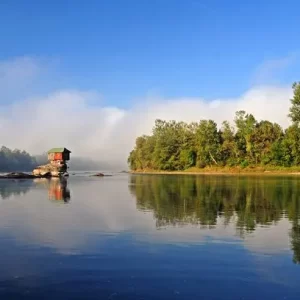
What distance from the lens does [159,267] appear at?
16.4 meters

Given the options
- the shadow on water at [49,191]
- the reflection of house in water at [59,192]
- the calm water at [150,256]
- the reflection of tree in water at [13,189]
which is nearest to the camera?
the calm water at [150,256]

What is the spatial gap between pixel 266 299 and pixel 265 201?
33.1m

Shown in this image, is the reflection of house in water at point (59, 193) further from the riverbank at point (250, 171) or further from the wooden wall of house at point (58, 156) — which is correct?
the riverbank at point (250, 171)

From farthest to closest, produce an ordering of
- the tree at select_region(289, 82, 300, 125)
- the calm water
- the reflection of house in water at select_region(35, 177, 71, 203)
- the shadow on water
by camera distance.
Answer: the tree at select_region(289, 82, 300, 125) → the shadow on water → the reflection of house in water at select_region(35, 177, 71, 203) → the calm water

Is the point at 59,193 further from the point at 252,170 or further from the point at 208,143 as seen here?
the point at 208,143

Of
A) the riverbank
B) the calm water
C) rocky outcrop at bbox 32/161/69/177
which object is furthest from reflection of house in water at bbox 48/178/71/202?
the riverbank

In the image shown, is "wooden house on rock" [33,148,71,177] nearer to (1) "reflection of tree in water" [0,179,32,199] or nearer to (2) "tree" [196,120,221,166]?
(1) "reflection of tree in water" [0,179,32,199]

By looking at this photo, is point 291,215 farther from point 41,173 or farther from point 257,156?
point 257,156

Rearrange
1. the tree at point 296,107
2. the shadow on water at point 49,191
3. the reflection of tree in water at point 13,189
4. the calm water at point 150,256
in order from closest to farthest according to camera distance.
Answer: the calm water at point 150,256, the shadow on water at point 49,191, the reflection of tree in water at point 13,189, the tree at point 296,107

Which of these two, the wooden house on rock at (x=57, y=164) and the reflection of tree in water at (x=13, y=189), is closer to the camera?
the reflection of tree in water at (x=13, y=189)

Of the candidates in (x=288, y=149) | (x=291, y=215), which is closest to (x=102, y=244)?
(x=291, y=215)

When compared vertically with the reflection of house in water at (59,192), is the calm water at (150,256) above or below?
above

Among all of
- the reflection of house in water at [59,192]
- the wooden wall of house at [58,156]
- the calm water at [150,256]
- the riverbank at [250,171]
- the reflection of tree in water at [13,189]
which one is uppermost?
the wooden wall of house at [58,156]

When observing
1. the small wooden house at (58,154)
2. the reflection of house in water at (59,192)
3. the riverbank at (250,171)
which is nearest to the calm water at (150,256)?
the reflection of house in water at (59,192)
